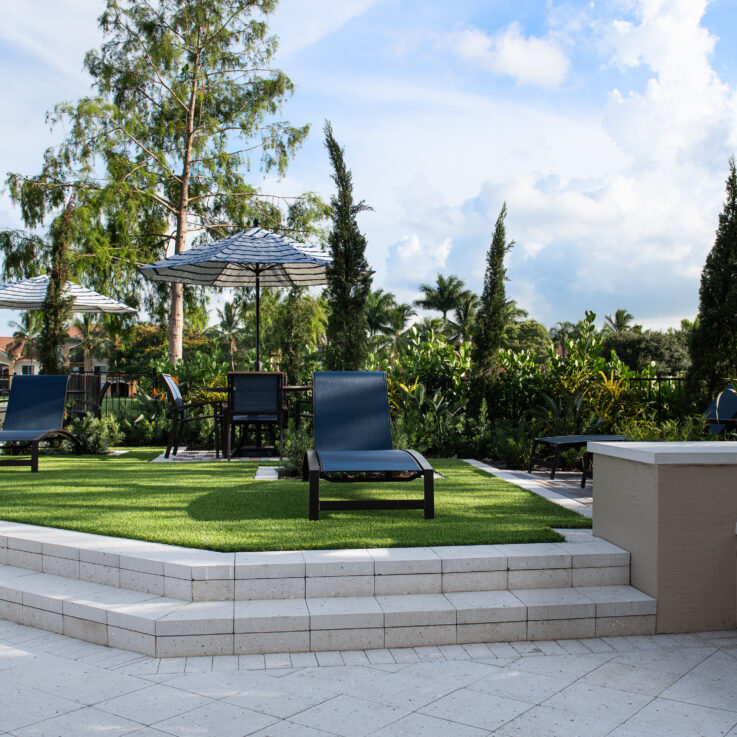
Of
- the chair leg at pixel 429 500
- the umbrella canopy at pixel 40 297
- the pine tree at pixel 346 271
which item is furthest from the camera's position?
the umbrella canopy at pixel 40 297

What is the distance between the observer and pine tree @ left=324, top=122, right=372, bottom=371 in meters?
9.23

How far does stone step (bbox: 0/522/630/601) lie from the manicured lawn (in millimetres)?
199

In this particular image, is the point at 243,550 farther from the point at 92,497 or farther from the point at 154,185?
the point at 154,185

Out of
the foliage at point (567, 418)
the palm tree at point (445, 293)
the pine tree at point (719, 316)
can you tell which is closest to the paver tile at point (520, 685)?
the foliage at point (567, 418)

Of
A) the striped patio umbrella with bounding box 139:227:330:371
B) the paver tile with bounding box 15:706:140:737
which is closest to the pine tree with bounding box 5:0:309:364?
the striped patio umbrella with bounding box 139:227:330:371

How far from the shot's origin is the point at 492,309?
9805mm

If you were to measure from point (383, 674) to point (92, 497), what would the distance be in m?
3.54

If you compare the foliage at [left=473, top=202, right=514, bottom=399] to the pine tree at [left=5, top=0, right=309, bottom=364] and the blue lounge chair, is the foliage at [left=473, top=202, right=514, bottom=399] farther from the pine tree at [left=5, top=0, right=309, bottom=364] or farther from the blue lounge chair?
the pine tree at [left=5, top=0, right=309, bottom=364]

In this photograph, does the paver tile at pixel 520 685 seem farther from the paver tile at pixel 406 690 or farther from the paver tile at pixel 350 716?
the paver tile at pixel 350 716

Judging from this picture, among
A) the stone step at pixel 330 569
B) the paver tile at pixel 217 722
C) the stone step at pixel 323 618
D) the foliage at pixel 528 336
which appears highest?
the foliage at pixel 528 336

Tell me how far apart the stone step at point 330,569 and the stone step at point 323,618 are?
54 millimetres

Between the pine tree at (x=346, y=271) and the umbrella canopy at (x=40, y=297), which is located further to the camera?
the umbrella canopy at (x=40, y=297)

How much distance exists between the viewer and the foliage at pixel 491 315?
32.1 ft

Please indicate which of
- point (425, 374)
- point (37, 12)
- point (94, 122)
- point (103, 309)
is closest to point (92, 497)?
point (425, 374)
